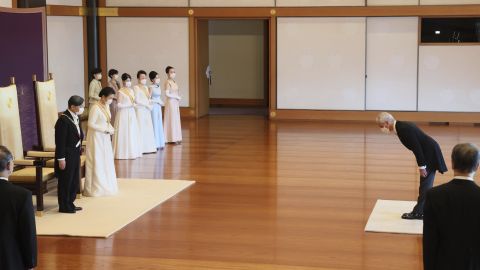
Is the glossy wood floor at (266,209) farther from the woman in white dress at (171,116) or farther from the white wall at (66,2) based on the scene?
the white wall at (66,2)

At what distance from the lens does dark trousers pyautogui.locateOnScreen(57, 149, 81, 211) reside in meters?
8.18

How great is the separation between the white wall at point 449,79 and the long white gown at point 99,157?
10.1 m

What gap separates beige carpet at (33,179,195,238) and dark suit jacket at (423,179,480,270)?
3.99 metres

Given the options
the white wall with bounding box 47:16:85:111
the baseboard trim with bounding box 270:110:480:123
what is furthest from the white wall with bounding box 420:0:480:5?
the white wall with bounding box 47:16:85:111

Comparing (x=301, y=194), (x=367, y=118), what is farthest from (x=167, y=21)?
(x=301, y=194)

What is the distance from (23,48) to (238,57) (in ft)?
34.2

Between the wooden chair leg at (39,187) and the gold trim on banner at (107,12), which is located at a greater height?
the gold trim on banner at (107,12)

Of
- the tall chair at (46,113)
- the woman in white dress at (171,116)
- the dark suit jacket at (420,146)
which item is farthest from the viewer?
the woman in white dress at (171,116)

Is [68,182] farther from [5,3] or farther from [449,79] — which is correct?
[449,79]

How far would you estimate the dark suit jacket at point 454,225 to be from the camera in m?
4.01

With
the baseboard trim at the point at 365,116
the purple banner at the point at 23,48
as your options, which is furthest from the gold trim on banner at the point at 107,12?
the purple banner at the point at 23,48

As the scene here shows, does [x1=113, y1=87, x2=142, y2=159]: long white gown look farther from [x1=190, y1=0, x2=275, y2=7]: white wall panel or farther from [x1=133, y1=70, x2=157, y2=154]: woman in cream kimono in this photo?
[x1=190, y1=0, x2=275, y2=7]: white wall panel

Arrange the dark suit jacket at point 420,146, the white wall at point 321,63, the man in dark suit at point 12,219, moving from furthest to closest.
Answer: the white wall at point 321,63 < the dark suit jacket at point 420,146 < the man in dark suit at point 12,219

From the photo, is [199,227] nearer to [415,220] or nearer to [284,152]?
[415,220]
